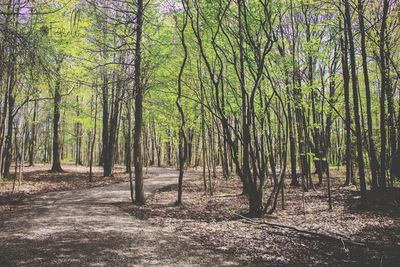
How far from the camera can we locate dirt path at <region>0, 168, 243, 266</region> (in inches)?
239

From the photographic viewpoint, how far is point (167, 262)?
241 inches

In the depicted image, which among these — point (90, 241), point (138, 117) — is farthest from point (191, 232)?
point (138, 117)

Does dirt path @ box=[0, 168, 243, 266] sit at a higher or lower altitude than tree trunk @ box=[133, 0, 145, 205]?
lower

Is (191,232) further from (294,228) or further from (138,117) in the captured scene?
(138,117)

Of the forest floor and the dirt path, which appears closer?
the dirt path

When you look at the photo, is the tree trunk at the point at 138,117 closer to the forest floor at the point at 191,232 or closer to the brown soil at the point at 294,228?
the forest floor at the point at 191,232

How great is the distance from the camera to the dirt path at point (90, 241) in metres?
6.06

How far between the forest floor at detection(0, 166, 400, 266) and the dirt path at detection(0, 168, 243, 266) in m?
0.02

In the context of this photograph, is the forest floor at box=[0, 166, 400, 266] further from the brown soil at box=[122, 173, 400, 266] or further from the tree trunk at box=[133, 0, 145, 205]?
the tree trunk at box=[133, 0, 145, 205]

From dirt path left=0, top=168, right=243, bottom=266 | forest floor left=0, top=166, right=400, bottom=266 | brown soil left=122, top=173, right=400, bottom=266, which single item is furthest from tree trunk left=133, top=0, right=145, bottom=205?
dirt path left=0, top=168, right=243, bottom=266

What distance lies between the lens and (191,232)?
28.1 feet

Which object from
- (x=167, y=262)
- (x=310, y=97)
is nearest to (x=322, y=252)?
→ (x=167, y=262)

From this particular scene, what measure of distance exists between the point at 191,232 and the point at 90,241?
2685 millimetres

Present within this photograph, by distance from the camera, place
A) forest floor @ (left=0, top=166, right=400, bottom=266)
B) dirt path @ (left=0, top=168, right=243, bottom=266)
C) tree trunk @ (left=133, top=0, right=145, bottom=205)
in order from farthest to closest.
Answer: tree trunk @ (left=133, top=0, right=145, bottom=205) → forest floor @ (left=0, top=166, right=400, bottom=266) → dirt path @ (left=0, top=168, right=243, bottom=266)
